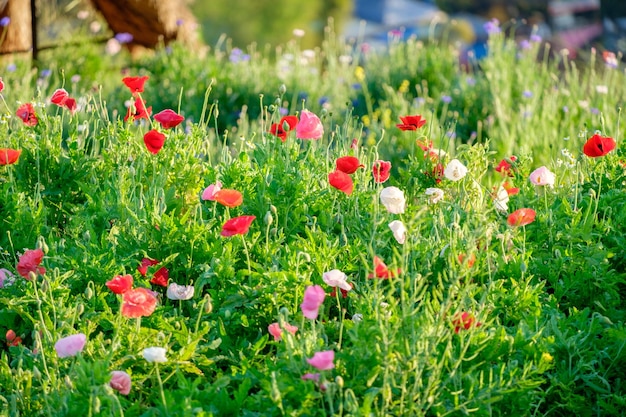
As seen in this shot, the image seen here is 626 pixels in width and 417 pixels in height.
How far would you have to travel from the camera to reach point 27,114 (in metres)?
3.52

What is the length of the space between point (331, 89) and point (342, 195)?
11.5 ft

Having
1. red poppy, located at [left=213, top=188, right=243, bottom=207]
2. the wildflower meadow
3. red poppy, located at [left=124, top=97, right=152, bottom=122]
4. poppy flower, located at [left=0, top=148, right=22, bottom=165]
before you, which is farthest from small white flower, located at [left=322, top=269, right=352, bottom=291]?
poppy flower, located at [left=0, top=148, right=22, bottom=165]

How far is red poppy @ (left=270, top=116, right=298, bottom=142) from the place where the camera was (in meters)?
3.35

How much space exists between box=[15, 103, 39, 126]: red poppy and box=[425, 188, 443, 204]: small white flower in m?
1.61

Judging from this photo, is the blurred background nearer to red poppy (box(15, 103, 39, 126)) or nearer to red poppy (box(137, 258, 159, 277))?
red poppy (box(15, 103, 39, 126))

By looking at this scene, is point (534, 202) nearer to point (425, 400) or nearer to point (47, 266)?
point (425, 400)

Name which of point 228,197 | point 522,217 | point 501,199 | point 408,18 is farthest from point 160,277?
point 408,18

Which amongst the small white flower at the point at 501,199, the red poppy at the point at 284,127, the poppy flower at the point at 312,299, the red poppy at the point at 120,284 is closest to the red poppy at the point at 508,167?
the small white flower at the point at 501,199

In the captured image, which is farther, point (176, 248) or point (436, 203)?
point (436, 203)

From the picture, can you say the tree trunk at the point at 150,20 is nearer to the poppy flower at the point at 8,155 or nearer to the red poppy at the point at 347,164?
the poppy flower at the point at 8,155

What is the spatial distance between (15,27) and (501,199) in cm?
495

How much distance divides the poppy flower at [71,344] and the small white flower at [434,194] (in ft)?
4.78

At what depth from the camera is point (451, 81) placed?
22.8ft

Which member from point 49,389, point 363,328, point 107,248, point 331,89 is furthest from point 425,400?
point 331,89
